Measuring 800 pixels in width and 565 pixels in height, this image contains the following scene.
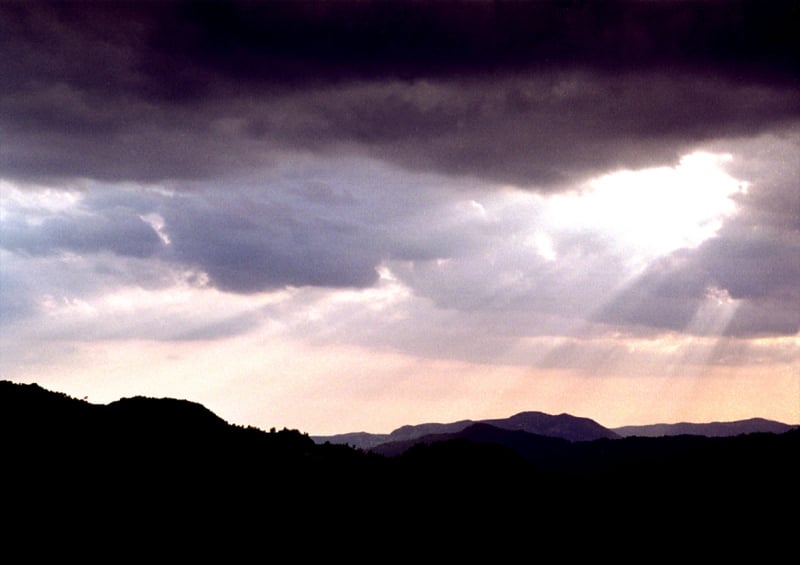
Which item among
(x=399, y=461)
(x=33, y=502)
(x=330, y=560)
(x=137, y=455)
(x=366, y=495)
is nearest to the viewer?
(x=33, y=502)

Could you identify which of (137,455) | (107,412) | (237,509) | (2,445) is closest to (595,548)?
(237,509)

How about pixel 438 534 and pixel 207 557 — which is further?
pixel 438 534

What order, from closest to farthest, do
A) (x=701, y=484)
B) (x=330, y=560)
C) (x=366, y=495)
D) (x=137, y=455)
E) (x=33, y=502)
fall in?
(x=33, y=502) < (x=330, y=560) < (x=137, y=455) < (x=366, y=495) < (x=701, y=484)

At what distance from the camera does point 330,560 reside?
2100 inches

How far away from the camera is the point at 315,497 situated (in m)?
61.2

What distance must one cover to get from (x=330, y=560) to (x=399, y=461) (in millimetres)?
24554

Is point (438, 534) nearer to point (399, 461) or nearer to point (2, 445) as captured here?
point (399, 461)

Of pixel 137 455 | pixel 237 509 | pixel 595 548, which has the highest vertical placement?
pixel 137 455

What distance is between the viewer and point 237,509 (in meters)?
55.7

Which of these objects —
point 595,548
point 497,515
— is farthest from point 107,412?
point 595,548

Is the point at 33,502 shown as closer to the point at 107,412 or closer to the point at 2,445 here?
the point at 2,445

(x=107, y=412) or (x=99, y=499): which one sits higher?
(x=107, y=412)

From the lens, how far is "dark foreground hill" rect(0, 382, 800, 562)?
50.8 metres

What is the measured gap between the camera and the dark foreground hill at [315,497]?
50.8 m
